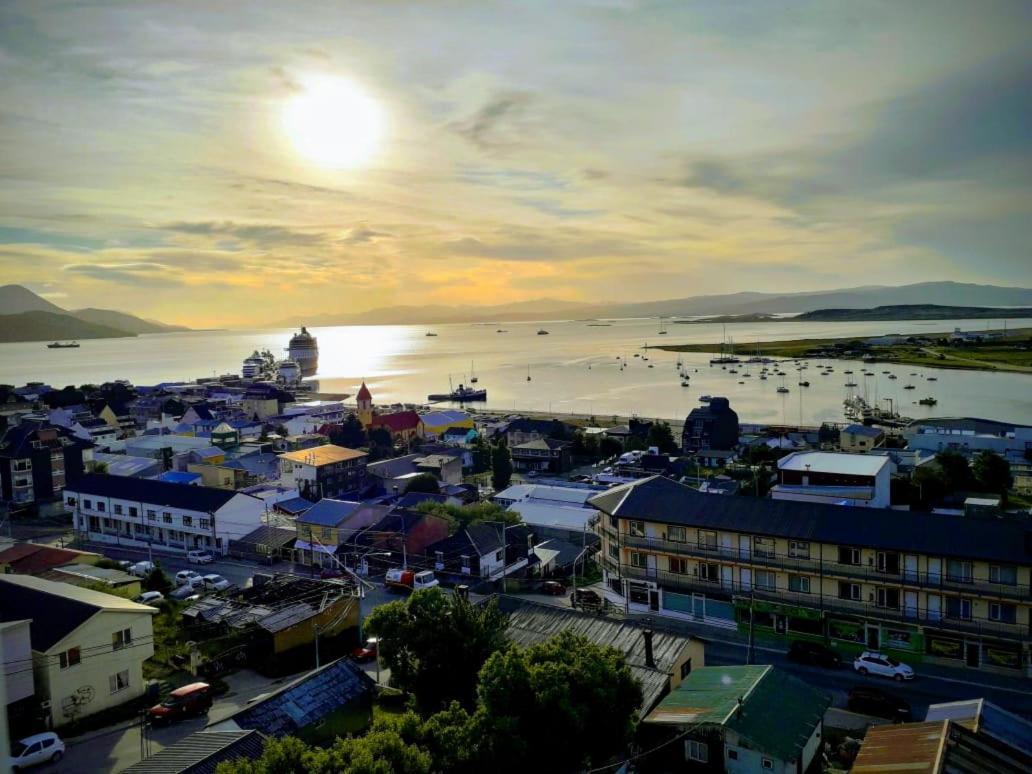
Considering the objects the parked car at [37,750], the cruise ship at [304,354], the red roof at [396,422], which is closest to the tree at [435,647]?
the parked car at [37,750]

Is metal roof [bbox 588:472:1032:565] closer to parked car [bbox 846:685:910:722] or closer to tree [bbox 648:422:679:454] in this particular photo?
parked car [bbox 846:685:910:722]

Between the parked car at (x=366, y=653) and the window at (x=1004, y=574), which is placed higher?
the window at (x=1004, y=574)

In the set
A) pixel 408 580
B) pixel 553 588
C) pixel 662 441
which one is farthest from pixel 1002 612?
pixel 662 441

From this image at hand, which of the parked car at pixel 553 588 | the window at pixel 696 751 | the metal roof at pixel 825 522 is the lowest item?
the parked car at pixel 553 588

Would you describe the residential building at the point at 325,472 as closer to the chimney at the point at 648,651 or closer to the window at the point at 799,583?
the window at the point at 799,583

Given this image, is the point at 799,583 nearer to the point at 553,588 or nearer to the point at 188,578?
the point at 553,588

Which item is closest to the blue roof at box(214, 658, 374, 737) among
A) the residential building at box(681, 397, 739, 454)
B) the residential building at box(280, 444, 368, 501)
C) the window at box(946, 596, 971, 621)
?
the window at box(946, 596, 971, 621)

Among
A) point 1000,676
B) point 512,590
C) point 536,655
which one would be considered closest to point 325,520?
point 512,590

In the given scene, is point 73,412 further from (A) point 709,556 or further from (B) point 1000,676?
(B) point 1000,676
